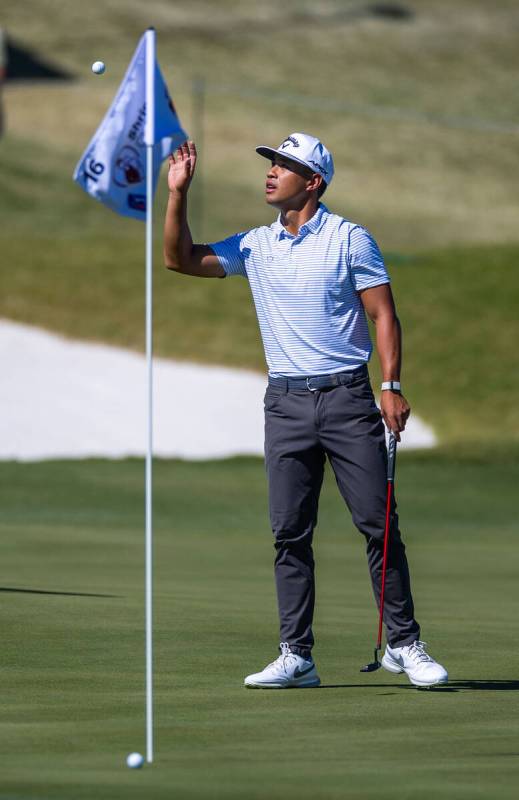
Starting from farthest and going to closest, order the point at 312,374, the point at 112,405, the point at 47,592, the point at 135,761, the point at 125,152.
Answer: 1. the point at 112,405
2. the point at 47,592
3. the point at 312,374
4. the point at 125,152
5. the point at 135,761

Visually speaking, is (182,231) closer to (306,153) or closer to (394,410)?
(306,153)

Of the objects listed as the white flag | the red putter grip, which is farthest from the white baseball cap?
the red putter grip

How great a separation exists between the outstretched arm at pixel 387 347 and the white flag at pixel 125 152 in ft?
3.27

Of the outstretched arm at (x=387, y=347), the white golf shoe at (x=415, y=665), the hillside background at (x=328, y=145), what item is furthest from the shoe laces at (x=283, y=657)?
the hillside background at (x=328, y=145)

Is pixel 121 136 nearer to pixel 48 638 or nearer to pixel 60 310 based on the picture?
pixel 48 638

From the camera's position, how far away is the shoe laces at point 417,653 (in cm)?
766

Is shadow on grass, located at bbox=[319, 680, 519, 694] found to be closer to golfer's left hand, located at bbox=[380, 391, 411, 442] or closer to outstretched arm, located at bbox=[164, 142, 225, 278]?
golfer's left hand, located at bbox=[380, 391, 411, 442]

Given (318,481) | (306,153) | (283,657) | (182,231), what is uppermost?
(306,153)

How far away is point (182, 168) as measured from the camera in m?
7.49

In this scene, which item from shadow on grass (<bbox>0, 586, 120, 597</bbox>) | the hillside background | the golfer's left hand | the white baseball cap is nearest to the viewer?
the golfer's left hand

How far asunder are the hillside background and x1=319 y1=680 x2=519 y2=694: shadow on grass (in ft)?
56.0

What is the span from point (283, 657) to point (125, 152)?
2107 millimetres

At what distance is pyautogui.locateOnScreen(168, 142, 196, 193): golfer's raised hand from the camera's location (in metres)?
7.46

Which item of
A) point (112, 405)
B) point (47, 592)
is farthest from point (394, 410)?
point (112, 405)
